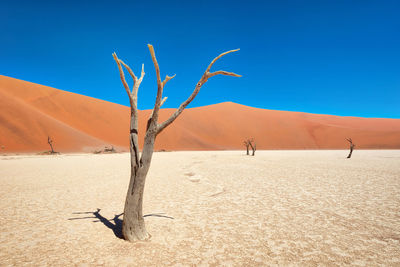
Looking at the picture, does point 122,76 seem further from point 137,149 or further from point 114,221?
point 114,221

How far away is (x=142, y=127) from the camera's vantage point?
6475 cm

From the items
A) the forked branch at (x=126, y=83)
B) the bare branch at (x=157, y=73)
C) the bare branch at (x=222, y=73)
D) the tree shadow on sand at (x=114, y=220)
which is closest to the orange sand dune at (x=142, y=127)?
the tree shadow on sand at (x=114, y=220)

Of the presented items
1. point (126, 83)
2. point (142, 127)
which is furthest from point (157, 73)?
point (142, 127)

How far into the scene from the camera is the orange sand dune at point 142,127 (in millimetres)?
41125

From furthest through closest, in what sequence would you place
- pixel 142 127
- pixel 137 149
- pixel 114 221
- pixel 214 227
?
pixel 142 127, pixel 114 221, pixel 214 227, pixel 137 149

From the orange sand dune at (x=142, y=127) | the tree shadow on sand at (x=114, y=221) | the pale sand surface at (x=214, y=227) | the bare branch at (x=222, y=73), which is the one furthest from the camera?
the orange sand dune at (x=142, y=127)

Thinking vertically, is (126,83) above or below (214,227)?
above

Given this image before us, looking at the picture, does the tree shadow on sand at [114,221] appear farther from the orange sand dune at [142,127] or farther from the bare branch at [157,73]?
the orange sand dune at [142,127]

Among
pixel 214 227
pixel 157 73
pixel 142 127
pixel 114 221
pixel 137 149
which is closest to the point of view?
pixel 157 73

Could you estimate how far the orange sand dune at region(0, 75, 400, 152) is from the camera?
41.1 meters

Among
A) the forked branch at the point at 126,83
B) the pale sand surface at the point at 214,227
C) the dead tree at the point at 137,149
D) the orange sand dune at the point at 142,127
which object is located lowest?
the pale sand surface at the point at 214,227

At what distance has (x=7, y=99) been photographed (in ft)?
141

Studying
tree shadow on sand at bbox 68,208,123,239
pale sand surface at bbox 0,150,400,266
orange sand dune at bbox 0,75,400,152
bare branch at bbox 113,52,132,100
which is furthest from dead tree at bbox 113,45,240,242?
orange sand dune at bbox 0,75,400,152

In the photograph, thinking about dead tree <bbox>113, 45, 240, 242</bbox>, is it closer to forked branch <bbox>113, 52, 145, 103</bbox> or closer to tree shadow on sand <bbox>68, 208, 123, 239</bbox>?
forked branch <bbox>113, 52, 145, 103</bbox>
